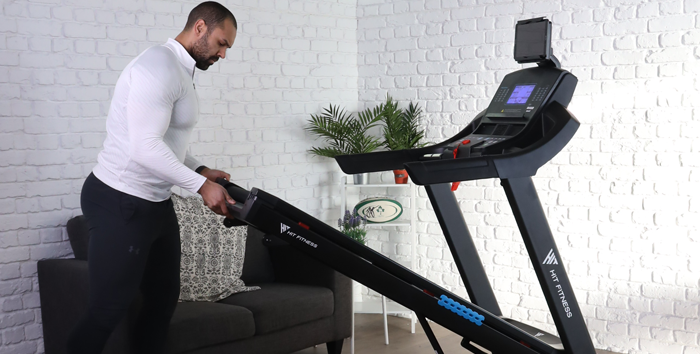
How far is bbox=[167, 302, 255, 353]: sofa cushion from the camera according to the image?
2.77 m

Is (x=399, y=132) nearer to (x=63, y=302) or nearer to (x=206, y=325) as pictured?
(x=206, y=325)

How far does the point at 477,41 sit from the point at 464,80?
235mm

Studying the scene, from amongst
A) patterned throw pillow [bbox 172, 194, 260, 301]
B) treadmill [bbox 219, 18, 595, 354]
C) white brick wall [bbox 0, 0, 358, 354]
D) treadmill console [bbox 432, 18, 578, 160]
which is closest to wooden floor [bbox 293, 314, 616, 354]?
patterned throw pillow [bbox 172, 194, 260, 301]

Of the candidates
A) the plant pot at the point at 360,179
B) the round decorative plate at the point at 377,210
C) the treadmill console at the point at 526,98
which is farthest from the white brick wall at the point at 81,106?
the treadmill console at the point at 526,98

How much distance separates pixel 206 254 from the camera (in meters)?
3.29

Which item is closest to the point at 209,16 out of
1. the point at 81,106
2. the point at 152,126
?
the point at 152,126

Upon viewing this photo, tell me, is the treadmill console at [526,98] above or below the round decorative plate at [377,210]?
above

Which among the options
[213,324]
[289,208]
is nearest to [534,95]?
[289,208]

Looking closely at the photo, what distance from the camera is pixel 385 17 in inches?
171

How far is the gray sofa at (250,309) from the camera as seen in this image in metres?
2.80

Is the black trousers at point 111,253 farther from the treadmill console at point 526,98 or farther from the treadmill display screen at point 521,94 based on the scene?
the treadmill display screen at point 521,94

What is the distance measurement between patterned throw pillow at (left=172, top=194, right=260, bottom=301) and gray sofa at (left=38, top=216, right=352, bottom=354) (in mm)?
101

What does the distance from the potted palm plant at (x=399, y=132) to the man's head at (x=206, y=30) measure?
186 centimetres

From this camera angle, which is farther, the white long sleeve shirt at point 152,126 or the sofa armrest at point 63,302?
the sofa armrest at point 63,302
